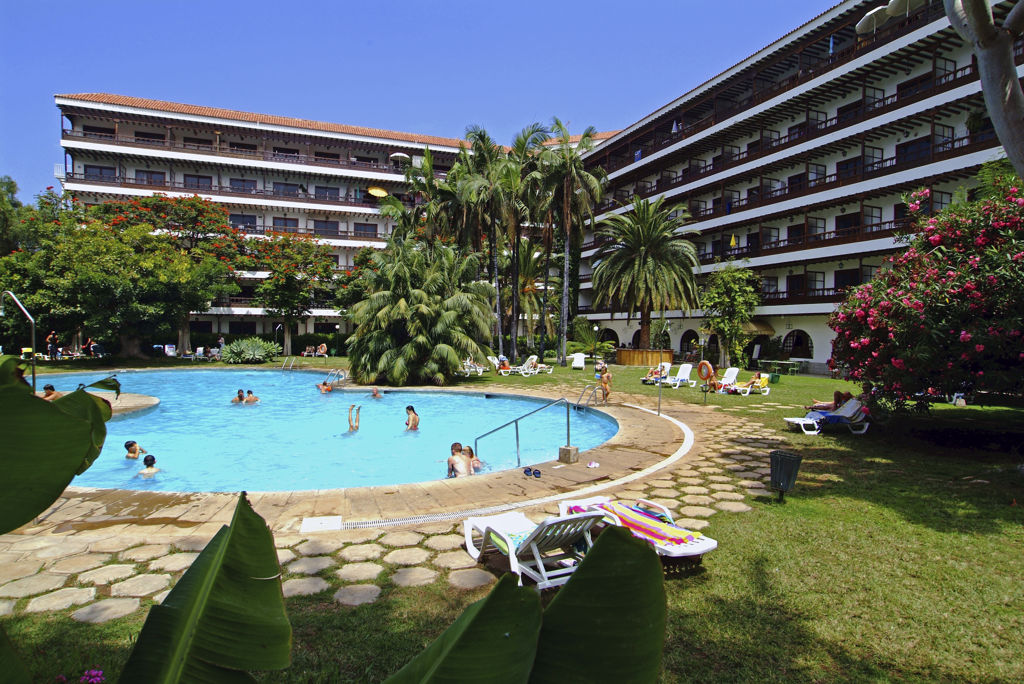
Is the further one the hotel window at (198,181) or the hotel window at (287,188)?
the hotel window at (287,188)

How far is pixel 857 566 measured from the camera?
4.49 metres

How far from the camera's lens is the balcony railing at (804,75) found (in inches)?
960

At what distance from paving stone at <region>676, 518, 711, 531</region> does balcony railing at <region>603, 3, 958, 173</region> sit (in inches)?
832

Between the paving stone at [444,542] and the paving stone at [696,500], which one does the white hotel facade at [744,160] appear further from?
the paving stone at [444,542]

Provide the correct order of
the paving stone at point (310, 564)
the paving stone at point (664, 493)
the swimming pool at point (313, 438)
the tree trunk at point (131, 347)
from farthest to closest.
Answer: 1. the tree trunk at point (131, 347)
2. the swimming pool at point (313, 438)
3. the paving stone at point (664, 493)
4. the paving stone at point (310, 564)

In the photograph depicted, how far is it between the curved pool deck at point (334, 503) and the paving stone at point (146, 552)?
0.36 metres

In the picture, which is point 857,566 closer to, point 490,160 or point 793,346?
point 490,160

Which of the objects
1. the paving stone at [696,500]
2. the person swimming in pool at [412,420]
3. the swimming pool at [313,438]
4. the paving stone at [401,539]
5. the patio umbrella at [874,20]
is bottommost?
the swimming pool at [313,438]

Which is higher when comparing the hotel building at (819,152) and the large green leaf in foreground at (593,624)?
the hotel building at (819,152)

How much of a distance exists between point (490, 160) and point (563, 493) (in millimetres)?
25766

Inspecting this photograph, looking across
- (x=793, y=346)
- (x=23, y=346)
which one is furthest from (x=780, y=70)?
(x=23, y=346)

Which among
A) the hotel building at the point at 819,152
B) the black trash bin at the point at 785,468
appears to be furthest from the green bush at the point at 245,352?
the black trash bin at the point at 785,468

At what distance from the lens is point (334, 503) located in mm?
6141

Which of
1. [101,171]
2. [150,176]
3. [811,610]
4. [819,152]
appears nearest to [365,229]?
[150,176]
